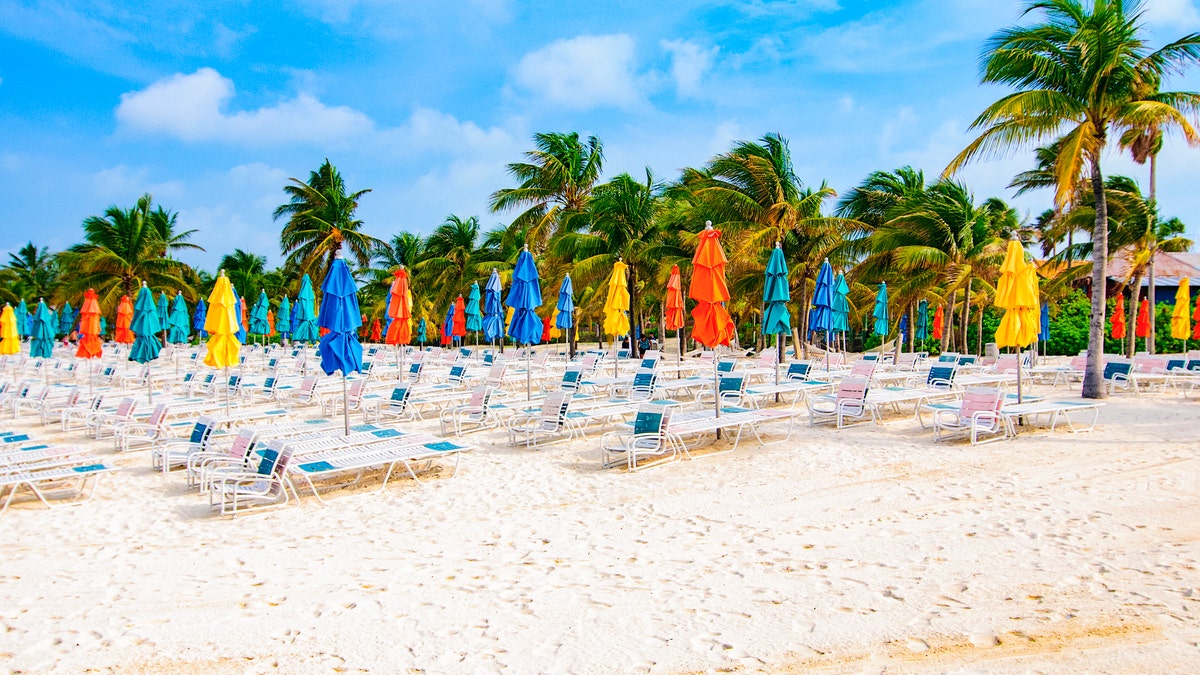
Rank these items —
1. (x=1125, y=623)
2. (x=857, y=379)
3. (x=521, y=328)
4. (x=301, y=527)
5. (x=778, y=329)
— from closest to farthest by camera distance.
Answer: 1. (x=1125, y=623)
2. (x=301, y=527)
3. (x=857, y=379)
4. (x=778, y=329)
5. (x=521, y=328)

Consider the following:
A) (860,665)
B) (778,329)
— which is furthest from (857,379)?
(860,665)

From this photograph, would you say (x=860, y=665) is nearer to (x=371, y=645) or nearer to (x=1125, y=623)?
(x=1125, y=623)

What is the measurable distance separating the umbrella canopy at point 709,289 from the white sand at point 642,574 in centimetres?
234

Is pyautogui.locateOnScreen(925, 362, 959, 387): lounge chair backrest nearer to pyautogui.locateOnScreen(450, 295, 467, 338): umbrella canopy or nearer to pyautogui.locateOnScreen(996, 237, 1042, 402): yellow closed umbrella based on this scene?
pyautogui.locateOnScreen(996, 237, 1042, 402): yellow closed umbrella

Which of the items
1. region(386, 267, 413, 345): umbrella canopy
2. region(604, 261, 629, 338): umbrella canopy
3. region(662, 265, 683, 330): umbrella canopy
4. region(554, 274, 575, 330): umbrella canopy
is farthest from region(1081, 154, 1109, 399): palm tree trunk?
region(386, 267, 413, 345): umbrella canopy

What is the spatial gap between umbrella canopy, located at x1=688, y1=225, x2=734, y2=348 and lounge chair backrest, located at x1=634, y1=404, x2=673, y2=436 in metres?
1.21

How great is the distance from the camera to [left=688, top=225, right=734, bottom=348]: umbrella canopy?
9.57 m

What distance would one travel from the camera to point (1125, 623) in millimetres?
3986

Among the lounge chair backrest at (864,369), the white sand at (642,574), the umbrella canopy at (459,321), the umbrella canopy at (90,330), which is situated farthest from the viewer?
the umbrella canopy at (459,321)

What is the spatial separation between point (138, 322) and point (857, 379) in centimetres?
1181

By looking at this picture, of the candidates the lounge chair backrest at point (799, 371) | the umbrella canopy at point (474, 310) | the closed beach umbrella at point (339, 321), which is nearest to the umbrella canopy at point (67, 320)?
the umbrella canopy at point (474, 310)

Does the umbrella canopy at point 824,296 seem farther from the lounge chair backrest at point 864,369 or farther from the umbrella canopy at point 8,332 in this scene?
the umbrella canopy at point 8,332

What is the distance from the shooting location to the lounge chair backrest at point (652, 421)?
339 inches

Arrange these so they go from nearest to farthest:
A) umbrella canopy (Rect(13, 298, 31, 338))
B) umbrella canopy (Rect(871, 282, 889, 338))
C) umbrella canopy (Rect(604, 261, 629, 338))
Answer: umbrella canopy (Rect(604, 261, 629, 338))
umbrella canopy (Rect(871, 282, 889, 338))
umbrella canopy (Rect(13, 298, 31, 338))
